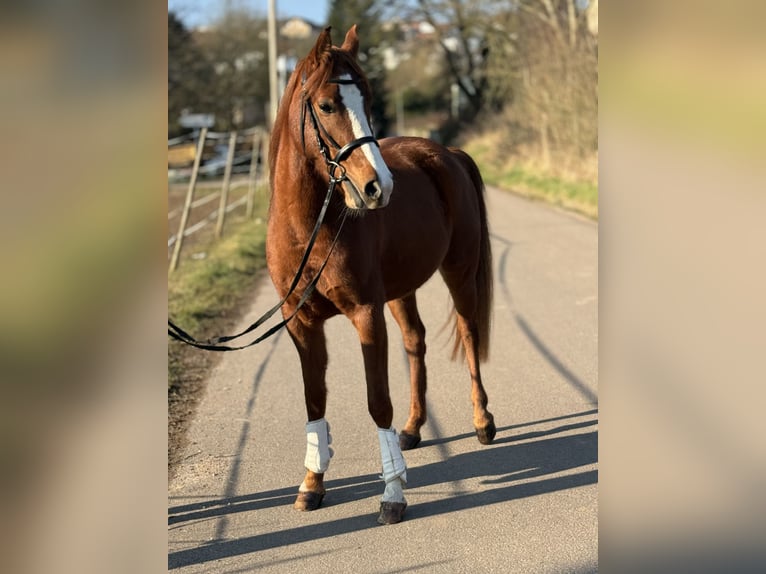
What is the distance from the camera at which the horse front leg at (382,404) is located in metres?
3.91

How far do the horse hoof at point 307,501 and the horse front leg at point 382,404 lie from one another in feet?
1.18

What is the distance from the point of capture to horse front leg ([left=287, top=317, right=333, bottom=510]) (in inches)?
160

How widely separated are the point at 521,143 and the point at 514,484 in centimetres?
2622

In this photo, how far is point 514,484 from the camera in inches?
171

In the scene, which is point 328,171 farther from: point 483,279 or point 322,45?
point 483,279

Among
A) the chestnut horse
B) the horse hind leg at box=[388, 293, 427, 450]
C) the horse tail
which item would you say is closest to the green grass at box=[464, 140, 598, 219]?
the horse tail

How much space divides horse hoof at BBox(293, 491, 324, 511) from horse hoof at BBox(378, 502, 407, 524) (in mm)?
360

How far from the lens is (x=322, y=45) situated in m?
3.52

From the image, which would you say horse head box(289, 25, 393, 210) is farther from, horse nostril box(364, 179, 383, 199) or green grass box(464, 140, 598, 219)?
green grass box(464, 140, 598, 219)

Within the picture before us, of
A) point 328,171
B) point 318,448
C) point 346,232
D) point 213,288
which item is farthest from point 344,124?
point 213,288

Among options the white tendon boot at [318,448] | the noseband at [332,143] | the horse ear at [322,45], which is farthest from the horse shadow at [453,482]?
the horse ear at [322,45]
